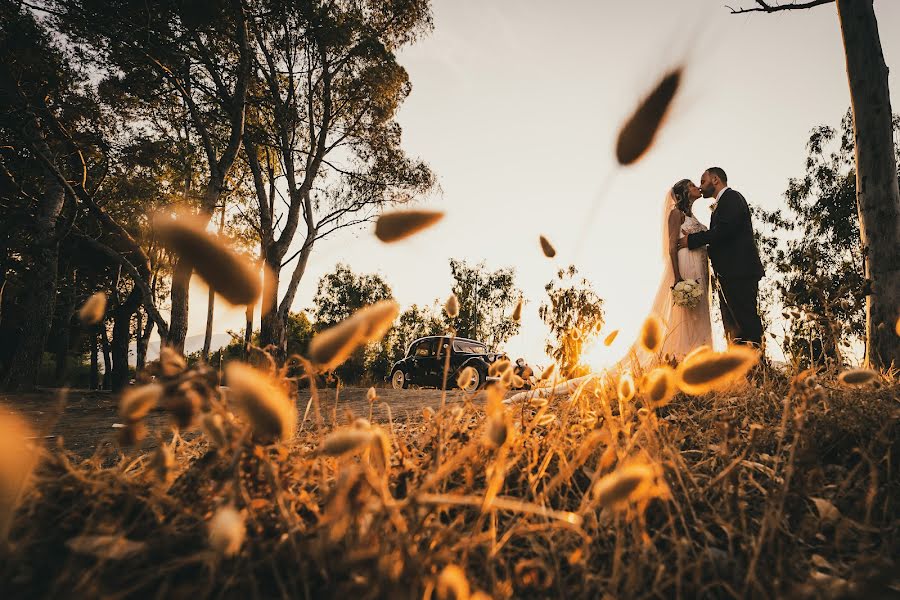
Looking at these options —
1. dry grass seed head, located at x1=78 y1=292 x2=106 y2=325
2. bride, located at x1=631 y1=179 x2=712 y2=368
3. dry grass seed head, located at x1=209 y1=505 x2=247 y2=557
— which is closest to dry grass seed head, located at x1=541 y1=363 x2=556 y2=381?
dry grass seed head, located at x1=209 y1=505 x2=247 y2=557

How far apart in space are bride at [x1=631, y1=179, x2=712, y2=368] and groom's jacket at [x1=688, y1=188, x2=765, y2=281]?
566mm

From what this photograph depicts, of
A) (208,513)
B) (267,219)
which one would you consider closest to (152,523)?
(208,513)

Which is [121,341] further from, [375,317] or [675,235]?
[375,317]

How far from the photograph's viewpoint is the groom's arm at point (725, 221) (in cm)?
398

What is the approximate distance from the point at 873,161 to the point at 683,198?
1707mm

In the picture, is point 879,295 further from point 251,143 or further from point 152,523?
point 251,143

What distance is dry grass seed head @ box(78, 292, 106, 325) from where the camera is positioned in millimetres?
899

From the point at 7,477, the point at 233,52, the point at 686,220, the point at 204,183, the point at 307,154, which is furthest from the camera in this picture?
the point at 204,183

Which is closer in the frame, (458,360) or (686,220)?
(686,220)

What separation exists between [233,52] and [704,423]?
11.2m

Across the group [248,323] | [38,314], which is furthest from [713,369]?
[38,314]

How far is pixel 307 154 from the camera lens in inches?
455

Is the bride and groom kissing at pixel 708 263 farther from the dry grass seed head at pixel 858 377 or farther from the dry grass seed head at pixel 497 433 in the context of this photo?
the dry grass seed head at pixel 497 433

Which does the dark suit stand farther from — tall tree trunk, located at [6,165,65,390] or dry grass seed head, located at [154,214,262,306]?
tall tree trunk, located at [6,165,65,390]
